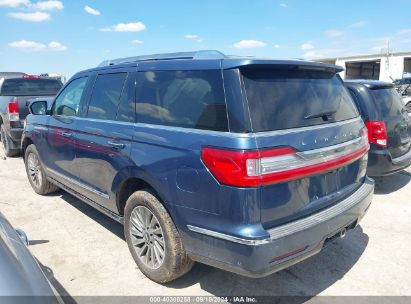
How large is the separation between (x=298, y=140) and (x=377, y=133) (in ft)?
10.1

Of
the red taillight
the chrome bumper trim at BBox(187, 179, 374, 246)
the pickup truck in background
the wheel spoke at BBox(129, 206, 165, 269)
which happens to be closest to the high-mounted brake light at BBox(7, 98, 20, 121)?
the pickup truck in background

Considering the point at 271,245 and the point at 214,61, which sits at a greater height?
the point at 214,61

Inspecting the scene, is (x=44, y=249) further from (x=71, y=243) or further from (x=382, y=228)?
(x=382, y=228)

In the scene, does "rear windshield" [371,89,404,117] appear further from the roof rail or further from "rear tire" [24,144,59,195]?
"rear tire" [24,144,59,195]

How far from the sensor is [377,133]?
5070 mm

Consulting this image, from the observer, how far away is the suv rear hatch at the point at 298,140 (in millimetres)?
2418

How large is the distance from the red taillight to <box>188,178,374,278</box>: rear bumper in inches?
102

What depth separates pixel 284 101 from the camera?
2643mm

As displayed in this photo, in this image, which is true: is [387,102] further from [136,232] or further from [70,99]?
[70,99]

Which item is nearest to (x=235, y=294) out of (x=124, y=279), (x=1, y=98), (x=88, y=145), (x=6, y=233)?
(x=124, y=279)

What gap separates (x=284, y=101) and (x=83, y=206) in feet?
11.8

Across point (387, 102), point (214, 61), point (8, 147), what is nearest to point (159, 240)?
point (214, 61)

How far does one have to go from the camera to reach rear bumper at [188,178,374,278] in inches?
93.2

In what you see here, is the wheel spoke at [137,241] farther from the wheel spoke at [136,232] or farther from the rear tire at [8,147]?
the rear tire at [8,147]
